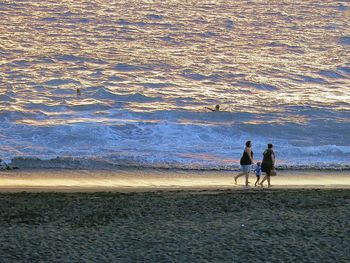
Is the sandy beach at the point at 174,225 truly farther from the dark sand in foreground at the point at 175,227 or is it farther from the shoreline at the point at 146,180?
the shoreline at the point at 146,180

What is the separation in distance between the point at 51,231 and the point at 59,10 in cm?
4127

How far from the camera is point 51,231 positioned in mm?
11555

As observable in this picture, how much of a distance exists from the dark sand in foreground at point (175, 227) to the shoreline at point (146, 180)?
6.72 feet

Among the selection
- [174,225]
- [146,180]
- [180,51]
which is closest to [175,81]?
[180,51]

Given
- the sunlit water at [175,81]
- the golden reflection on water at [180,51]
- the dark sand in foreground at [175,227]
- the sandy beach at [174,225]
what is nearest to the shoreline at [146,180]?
the sandy beach at [174,225]

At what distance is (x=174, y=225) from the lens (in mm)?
11992

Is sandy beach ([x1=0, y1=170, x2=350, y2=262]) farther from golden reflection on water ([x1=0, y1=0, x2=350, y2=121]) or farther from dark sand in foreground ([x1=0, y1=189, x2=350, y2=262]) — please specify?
golden reflection on water ([x1=0, y1=0, x2=350, y2=121])

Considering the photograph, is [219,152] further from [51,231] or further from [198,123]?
[51,231]

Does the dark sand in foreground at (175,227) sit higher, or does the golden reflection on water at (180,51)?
the golden reflection on water at (180,51)

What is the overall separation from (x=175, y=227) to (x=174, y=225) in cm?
13

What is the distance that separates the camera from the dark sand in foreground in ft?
34.9

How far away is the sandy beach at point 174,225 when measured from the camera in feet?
34.9

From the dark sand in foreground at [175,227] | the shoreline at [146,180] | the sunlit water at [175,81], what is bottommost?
the dark sand in foreground at [175,227]

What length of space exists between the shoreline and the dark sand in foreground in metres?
2.05
